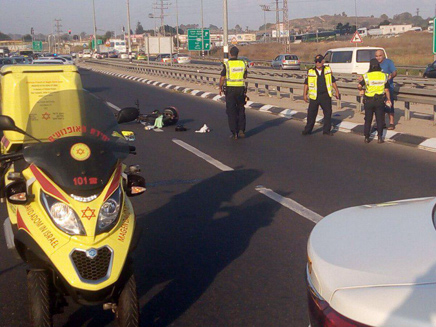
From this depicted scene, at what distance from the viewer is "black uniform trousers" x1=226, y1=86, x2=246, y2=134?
1363 cm

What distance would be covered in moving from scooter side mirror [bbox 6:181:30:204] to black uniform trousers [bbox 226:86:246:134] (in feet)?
31.7

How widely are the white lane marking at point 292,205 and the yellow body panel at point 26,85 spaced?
2.95 meters

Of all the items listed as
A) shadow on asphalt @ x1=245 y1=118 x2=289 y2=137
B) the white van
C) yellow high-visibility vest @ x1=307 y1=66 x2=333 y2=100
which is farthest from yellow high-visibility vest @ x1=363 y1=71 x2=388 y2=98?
the white van

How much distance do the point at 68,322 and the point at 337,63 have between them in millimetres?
24437

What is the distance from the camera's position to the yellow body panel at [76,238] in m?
3.65

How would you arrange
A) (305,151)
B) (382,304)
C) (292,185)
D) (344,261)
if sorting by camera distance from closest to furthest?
(382,304) → (344,261) → (292,185) → (305,151)

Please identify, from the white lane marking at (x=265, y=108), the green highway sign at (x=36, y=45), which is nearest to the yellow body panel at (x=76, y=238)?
the white lane marking at (x=265, y=108)

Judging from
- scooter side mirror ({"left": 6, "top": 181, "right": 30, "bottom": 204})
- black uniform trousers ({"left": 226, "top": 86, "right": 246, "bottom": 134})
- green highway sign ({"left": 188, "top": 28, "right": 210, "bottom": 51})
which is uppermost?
green highway sign ({"left": 188, "top": 28, "right": 210, "bottom": 51})

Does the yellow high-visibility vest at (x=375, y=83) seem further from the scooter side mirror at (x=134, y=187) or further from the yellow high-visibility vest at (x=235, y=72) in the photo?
the scooter side mirror at (x=134, y=187)

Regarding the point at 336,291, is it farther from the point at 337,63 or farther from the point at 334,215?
the point at 337,63

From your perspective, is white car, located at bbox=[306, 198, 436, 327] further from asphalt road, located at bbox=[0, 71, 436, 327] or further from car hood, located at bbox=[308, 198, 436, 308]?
asphalt road, located at bbox=[0, 71, 436, 327]

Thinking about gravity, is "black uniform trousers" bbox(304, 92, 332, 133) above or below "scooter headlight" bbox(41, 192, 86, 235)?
below

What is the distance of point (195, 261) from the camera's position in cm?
563

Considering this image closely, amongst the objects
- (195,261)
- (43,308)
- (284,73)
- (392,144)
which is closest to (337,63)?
(284,73)
